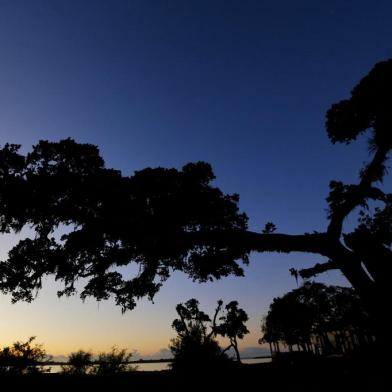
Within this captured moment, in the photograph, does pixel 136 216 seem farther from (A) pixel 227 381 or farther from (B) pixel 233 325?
(B) pixel 233 325

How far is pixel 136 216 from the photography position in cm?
1544

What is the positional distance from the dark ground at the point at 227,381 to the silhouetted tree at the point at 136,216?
16.3 ft

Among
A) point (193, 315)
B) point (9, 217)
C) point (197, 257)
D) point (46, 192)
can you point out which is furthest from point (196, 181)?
point (193, 315)

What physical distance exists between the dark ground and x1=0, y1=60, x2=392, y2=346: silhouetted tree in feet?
16.3

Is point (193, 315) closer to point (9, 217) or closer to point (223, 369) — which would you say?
point (9, 217)

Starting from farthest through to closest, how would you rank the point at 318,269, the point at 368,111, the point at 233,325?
the point at 233,325, the point at 318,269, the point at 368,111

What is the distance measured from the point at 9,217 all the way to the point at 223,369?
11816mm

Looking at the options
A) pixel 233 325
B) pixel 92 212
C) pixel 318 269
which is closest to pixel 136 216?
pixel 92 212

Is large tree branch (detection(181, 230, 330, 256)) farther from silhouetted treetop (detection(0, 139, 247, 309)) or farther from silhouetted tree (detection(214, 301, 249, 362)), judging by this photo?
silhouetted tree (detection(214, 301, 249, 362))

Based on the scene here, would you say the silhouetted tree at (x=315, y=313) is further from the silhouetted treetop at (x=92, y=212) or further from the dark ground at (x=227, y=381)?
the dark ground at (x=227, y=381)

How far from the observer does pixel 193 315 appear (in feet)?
151

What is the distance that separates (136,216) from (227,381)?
8.88 m

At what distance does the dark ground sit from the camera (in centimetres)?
772

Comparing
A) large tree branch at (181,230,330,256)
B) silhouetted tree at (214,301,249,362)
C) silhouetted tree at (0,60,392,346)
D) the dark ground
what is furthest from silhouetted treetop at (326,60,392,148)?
silhouetted tree at (214,301,249,362)
